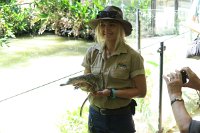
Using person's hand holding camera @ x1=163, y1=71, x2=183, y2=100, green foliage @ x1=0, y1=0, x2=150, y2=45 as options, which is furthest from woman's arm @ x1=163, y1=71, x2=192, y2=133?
green foliage @ x1=0, y1=0, x2=150, y2=45

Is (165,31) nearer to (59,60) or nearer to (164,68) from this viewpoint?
(59,60)

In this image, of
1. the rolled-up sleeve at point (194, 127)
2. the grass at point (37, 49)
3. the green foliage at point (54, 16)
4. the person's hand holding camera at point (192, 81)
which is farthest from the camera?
the green foliage at point (54, 16)

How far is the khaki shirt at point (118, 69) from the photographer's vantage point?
1.79m

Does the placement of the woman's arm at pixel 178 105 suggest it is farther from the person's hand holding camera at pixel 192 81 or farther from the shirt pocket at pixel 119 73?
the shirt pocket at pixel 119 73

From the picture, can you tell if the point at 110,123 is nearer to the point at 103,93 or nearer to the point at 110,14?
the point at 103,93

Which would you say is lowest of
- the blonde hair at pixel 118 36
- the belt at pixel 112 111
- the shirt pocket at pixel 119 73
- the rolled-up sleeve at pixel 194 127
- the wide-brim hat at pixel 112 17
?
the belt at pixel 112 111

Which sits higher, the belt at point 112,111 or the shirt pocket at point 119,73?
the shirt pocket at point 119,73

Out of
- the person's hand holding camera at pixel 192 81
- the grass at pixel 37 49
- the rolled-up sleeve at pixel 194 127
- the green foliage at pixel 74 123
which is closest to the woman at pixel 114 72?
the person's hand holding camera at pixel 192 81

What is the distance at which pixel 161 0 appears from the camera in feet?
25.8

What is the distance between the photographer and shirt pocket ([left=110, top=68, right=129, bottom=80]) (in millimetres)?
1788

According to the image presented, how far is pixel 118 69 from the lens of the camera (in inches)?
70.5

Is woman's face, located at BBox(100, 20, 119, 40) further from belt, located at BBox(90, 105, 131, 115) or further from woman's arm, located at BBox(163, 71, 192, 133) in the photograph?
woman's arm, located at BBox(163, 71, 192, 133)

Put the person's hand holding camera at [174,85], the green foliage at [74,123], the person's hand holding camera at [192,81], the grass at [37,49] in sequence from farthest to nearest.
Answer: the grass at [37,49], the green foliage at [74,123], the person's hand holding camera at [192,81], the person's hand holding camera at [174,85]

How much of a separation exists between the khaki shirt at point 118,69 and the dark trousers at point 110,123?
5 centimetres
